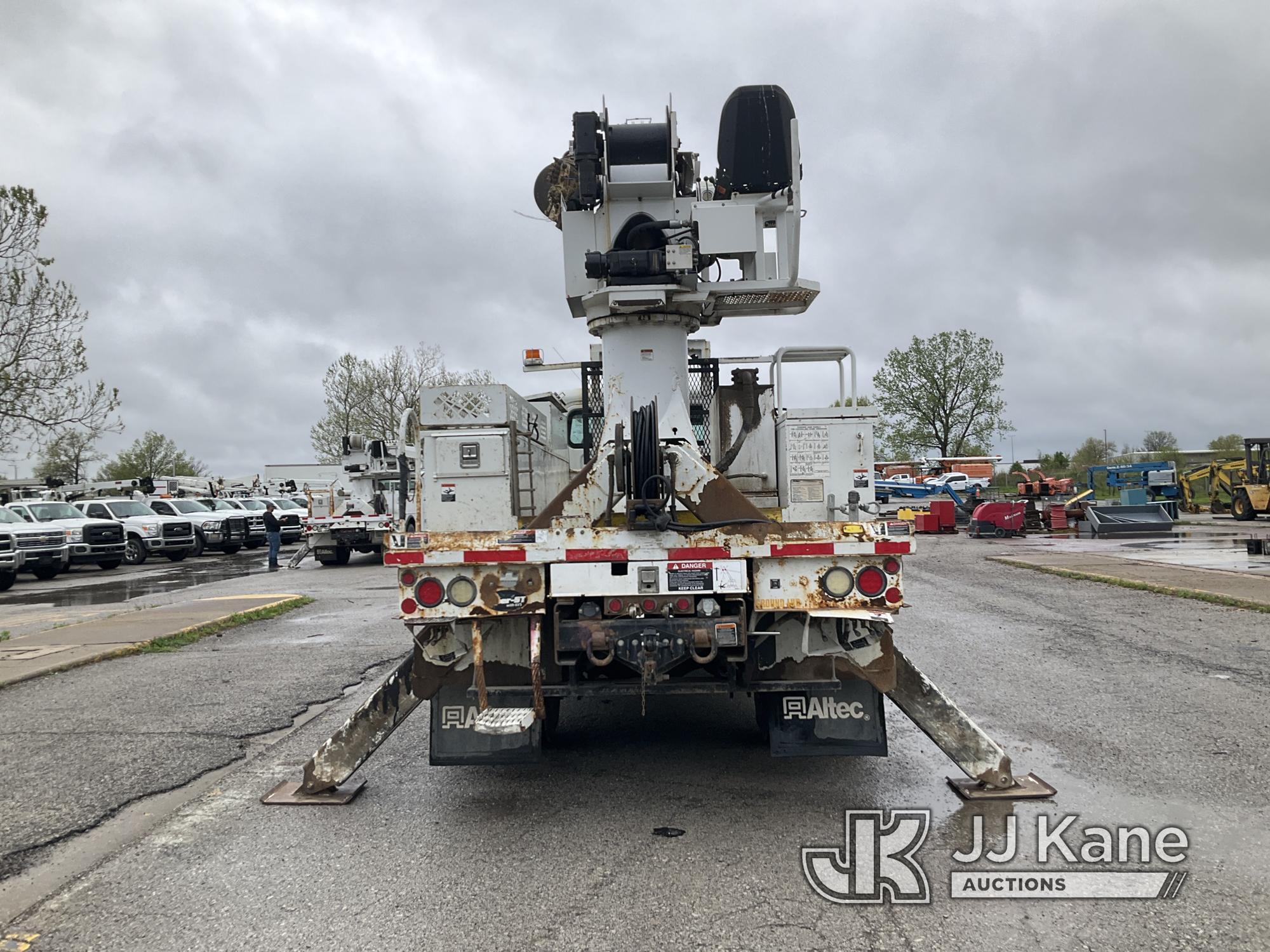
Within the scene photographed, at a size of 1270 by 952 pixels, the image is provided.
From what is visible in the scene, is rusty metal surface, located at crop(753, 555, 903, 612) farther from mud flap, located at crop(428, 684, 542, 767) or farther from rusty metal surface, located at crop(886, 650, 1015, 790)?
mud flap, located at crop(428, 684, 542, 767)

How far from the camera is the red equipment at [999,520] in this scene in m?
29.7

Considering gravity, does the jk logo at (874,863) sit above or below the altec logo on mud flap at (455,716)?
below

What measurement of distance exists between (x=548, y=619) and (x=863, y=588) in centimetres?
156

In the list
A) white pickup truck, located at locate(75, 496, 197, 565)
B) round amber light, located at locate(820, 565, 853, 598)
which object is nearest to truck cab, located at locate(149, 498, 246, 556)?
white pickup truck, located at locate(75, 496, 197, 565)

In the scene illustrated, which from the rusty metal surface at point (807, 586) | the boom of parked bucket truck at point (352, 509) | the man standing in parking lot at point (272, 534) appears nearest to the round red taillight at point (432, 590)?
the rusty metal surface at point (807, 586)

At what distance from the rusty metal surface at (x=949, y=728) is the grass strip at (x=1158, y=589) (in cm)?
834

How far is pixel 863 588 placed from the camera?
4.49 meters

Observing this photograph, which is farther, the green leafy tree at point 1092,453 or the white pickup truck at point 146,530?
the green leafy tree at point 1092,453

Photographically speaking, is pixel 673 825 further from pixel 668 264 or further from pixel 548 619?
pixel 668 264

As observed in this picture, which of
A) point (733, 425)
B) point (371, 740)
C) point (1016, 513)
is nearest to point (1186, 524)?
point (1016, 513)

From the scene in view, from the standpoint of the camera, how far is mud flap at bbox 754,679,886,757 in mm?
4836

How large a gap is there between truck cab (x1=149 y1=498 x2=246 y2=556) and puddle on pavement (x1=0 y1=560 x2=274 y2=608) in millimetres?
3377

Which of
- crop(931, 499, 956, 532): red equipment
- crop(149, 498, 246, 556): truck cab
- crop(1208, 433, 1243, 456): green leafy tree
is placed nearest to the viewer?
crop(149, 498, 246, 556): truck cab

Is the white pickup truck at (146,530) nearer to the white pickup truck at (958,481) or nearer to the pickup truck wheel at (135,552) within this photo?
the pickup truck wheel at (135,552)
